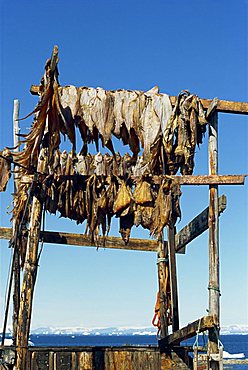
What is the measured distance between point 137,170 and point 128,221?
2.78 ft

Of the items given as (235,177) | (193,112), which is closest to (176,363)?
(235,177)

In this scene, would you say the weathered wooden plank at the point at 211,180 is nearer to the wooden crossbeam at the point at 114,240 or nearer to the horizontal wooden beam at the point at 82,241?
the wooden crossbeam at the point at 114,240

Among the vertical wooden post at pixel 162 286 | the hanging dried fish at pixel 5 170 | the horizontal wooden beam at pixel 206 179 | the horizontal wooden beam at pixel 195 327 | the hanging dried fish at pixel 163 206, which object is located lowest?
the horizontal wooden beam at pixel 195 327

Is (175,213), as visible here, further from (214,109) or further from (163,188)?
(214,109)

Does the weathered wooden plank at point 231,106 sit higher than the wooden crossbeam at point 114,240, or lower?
higher

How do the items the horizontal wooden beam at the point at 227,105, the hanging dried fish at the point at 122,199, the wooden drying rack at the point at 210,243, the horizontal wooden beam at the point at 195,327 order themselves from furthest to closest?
the hanging dried fish at the point at 122,199 → the horizontal wooden beam at the point at 227,105 → the wooden drying rack at the point at 210,243 → the horizontal wooden beam at the point at 195,327

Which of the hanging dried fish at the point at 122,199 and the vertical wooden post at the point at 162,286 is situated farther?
the vertical wooden post at the point at 162,286

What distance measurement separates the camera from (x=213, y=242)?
29.7 ft

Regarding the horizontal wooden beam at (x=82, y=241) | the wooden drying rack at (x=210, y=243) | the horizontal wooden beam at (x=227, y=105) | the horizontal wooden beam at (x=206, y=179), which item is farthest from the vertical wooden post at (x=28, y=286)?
the horizontal wooden beam at (x=82, y=241)

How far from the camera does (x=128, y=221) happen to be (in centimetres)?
977

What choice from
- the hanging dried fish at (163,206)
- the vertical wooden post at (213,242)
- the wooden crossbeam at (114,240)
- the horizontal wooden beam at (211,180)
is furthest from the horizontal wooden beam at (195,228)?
the hanging dried fish at (163,206)

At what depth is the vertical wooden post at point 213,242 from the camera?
27.3ft

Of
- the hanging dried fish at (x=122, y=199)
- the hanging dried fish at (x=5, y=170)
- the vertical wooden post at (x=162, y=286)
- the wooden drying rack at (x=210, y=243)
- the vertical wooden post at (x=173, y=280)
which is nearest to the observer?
the wooden drying rack at (x=210, y=243)

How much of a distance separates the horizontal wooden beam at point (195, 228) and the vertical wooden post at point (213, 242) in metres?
0.15
